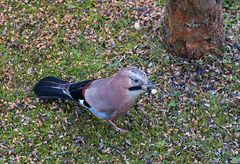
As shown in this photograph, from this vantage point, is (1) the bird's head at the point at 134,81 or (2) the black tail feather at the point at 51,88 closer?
(1) the bird's head at the point at 134,81

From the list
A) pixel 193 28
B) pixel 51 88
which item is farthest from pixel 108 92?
pixel 193 28

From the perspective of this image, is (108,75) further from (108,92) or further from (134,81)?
(134,81)

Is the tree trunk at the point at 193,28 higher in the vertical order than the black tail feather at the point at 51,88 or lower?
higher

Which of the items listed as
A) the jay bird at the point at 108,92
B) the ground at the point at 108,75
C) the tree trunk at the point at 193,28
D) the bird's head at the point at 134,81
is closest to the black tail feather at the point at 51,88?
the jay bird at the point at 108,92

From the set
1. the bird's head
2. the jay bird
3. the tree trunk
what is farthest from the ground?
the bird's head

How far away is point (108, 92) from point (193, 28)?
105 cm

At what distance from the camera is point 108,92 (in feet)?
12.8

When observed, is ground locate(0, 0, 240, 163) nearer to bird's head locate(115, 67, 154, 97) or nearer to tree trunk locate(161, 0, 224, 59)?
tree trunk locate(161, 0, 224, 59)

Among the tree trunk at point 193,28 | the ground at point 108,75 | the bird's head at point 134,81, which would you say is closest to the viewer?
the bird's head at point 134,81

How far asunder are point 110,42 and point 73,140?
1.18 metres

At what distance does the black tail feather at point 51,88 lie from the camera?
4.27 metres

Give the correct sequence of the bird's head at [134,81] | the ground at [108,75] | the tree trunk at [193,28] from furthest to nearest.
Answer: the tree trunk at [193,28]
the ground at [108,75]
the bird's head at [134,81]

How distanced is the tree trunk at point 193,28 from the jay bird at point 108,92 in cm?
70

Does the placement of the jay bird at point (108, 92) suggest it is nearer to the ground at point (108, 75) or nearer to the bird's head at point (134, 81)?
the bird's head at point (134, 81)
